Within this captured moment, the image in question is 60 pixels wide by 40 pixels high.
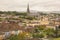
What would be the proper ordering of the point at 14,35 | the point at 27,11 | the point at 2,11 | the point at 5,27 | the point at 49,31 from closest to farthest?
the point at 14,35 < the point at 49,31 < the point at 5,27 < the point at 2,11 < the point at 27,11

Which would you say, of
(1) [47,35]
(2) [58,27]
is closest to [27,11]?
(2) [58,27]

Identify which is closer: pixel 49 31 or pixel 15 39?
pixel 15 39

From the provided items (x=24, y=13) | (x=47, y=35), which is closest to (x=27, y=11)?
(x=24, y=13)

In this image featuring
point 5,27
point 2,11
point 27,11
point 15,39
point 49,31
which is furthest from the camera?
point 27,11

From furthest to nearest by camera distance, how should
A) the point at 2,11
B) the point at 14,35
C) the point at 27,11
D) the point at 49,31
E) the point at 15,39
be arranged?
the point at 27,11 → the point at 2,11 → the point at 49,31 → the point at 14,35 → the point at 15,39

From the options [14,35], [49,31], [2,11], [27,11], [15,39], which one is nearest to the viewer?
[15,39]

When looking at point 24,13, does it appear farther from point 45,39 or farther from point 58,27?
point 45,39

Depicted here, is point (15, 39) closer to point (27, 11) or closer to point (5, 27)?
point (5, 27)

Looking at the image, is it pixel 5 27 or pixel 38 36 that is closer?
pixel 38 36
